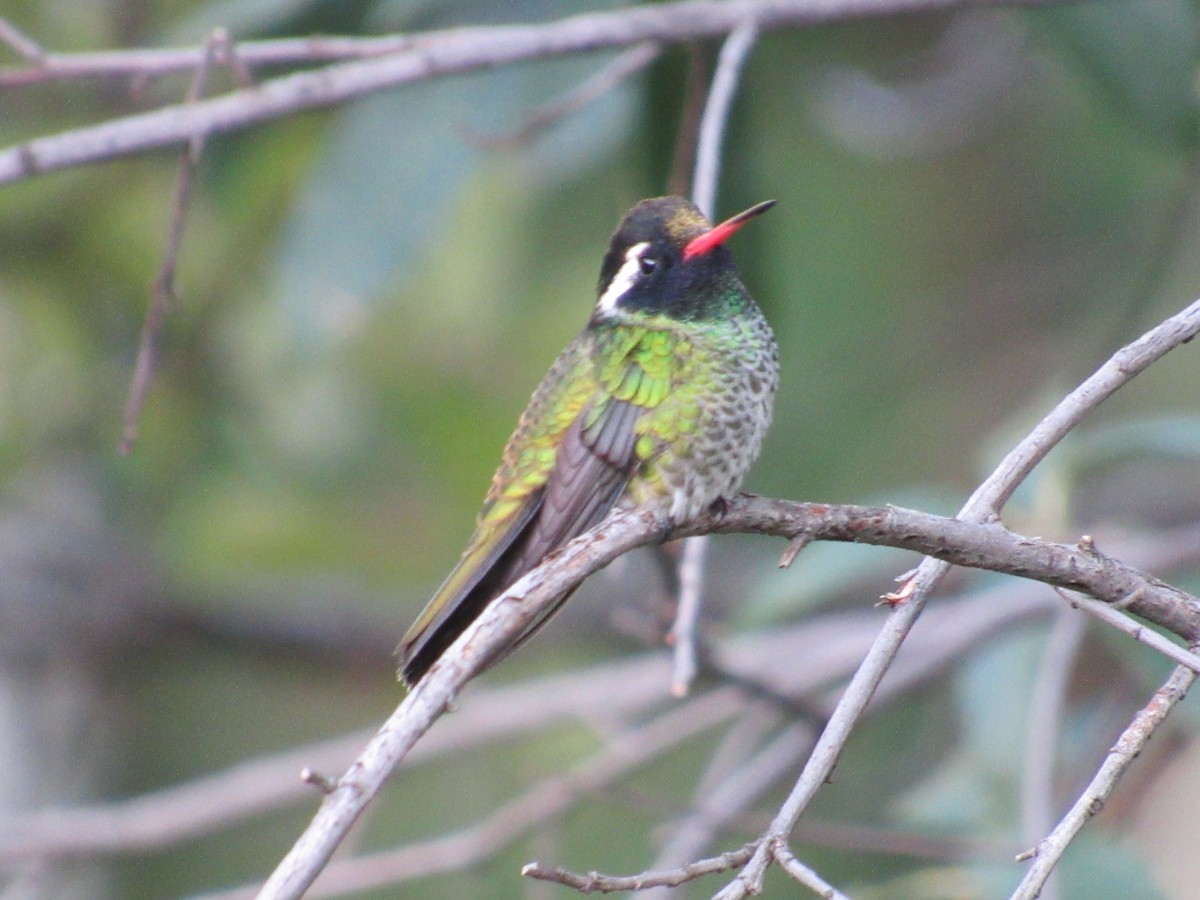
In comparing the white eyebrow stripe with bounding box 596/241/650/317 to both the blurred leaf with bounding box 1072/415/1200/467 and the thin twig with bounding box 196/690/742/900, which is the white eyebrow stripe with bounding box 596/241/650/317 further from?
the blurred leaf with bounding box 1072/415/1200/467

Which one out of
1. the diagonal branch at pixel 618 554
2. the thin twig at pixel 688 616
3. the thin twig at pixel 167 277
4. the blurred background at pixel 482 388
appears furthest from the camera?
the blurred background at pixel 482 388

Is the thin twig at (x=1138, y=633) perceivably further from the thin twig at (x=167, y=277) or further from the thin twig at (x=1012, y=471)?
the thin twig at (x=167, y=277)

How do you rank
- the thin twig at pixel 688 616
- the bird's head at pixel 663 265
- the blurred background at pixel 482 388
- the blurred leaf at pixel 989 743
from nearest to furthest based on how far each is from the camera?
the thin twig at pixel 688 616
the bird's head at pixel 663 265
the blurred leaf at pixel 989 743
the blurred background at pixel 482 388

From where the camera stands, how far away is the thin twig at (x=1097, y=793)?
1641 mm

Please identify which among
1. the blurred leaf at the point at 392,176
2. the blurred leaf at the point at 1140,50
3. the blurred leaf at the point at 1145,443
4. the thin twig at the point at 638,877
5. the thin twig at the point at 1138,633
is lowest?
the thin twig at the point at 638,877

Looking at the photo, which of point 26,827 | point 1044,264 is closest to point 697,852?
point 26,827

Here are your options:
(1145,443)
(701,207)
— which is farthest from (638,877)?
(1145,443)

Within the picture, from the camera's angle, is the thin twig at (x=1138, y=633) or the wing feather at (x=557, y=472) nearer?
the thin twig at (x=1138, y=633)

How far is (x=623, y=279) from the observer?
3.38 meters

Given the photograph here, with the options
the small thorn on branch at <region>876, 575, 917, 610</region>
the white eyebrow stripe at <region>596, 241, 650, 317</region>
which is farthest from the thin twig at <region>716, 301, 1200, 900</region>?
the white eyebrow stripe at <region>596, 241, 650, 317</region>

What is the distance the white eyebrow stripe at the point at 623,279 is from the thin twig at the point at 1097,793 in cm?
173

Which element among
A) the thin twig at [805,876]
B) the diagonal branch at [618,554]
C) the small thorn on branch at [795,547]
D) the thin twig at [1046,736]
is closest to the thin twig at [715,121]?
the diagonal branch at [618,554]

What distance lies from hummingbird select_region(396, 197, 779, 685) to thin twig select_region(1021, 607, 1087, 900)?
962 millimetres

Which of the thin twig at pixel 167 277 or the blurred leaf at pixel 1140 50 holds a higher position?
the blurred leaf at pixel 1140 50
